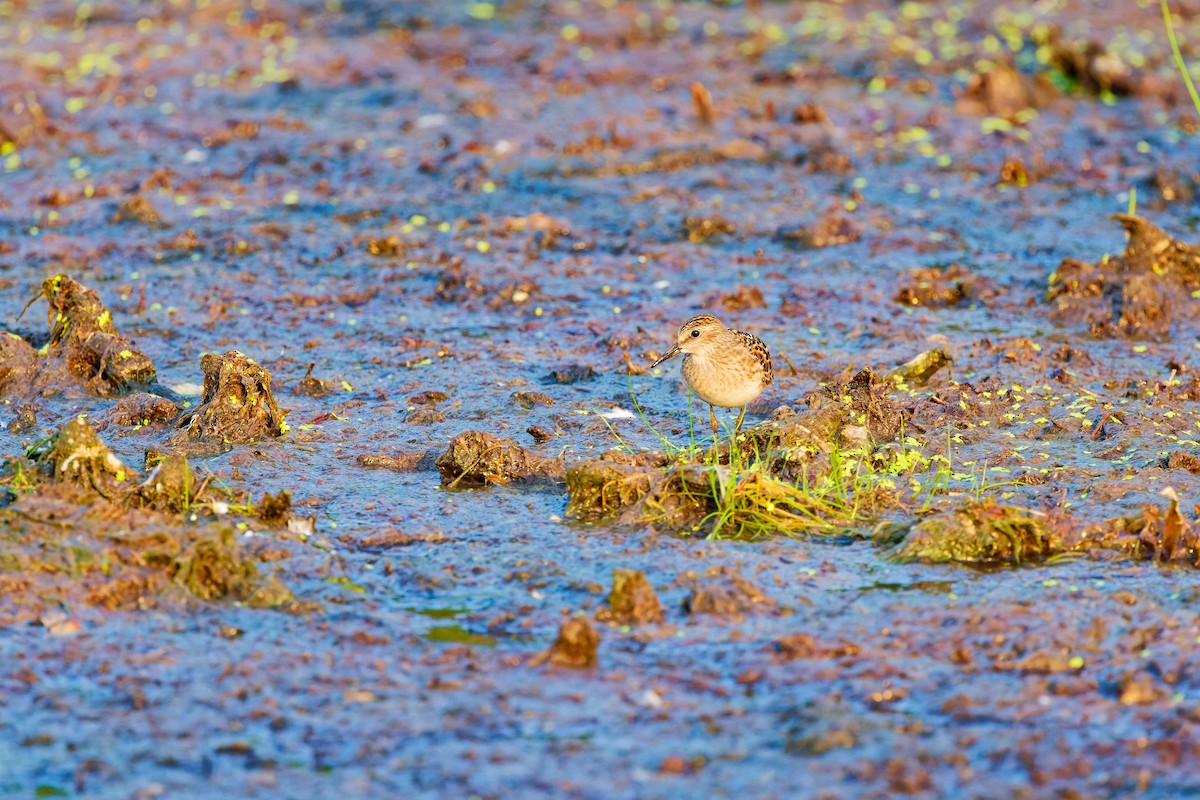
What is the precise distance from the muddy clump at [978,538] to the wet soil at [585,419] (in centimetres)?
2

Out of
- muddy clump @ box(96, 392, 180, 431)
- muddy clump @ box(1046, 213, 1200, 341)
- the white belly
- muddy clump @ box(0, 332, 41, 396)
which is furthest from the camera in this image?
muddy clump @ box(1046, 213, 1200, 341)

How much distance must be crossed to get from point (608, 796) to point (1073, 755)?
4.25 feet

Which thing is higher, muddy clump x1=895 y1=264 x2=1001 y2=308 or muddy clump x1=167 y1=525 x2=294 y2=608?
muddy clump x1=895 y1=264 x2=1001 y2=308

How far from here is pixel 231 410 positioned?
6594mm

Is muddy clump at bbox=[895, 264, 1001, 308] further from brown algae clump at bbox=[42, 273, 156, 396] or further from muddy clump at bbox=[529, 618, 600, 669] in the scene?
muddy clump at bbox=[529, 618, 600, 669]

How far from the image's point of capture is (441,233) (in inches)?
386

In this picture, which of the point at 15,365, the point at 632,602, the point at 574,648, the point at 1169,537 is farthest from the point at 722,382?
the point at 15,365

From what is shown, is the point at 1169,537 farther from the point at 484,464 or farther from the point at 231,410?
the point at 231,410

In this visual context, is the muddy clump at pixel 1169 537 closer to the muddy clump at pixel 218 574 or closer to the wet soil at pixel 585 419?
the wet soil at pixel 585 419

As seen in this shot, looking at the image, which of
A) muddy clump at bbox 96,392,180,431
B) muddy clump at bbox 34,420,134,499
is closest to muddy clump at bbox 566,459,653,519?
muddy clump at bbox 34,420,134,499

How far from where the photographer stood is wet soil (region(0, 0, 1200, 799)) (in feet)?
14.3

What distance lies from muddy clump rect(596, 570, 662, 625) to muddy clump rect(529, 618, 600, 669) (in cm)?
28

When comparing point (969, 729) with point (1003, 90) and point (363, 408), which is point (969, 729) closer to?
point (363, 408)

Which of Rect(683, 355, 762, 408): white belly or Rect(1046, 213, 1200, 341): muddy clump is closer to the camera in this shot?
Rect(683, 355, 762, 408): white belly
